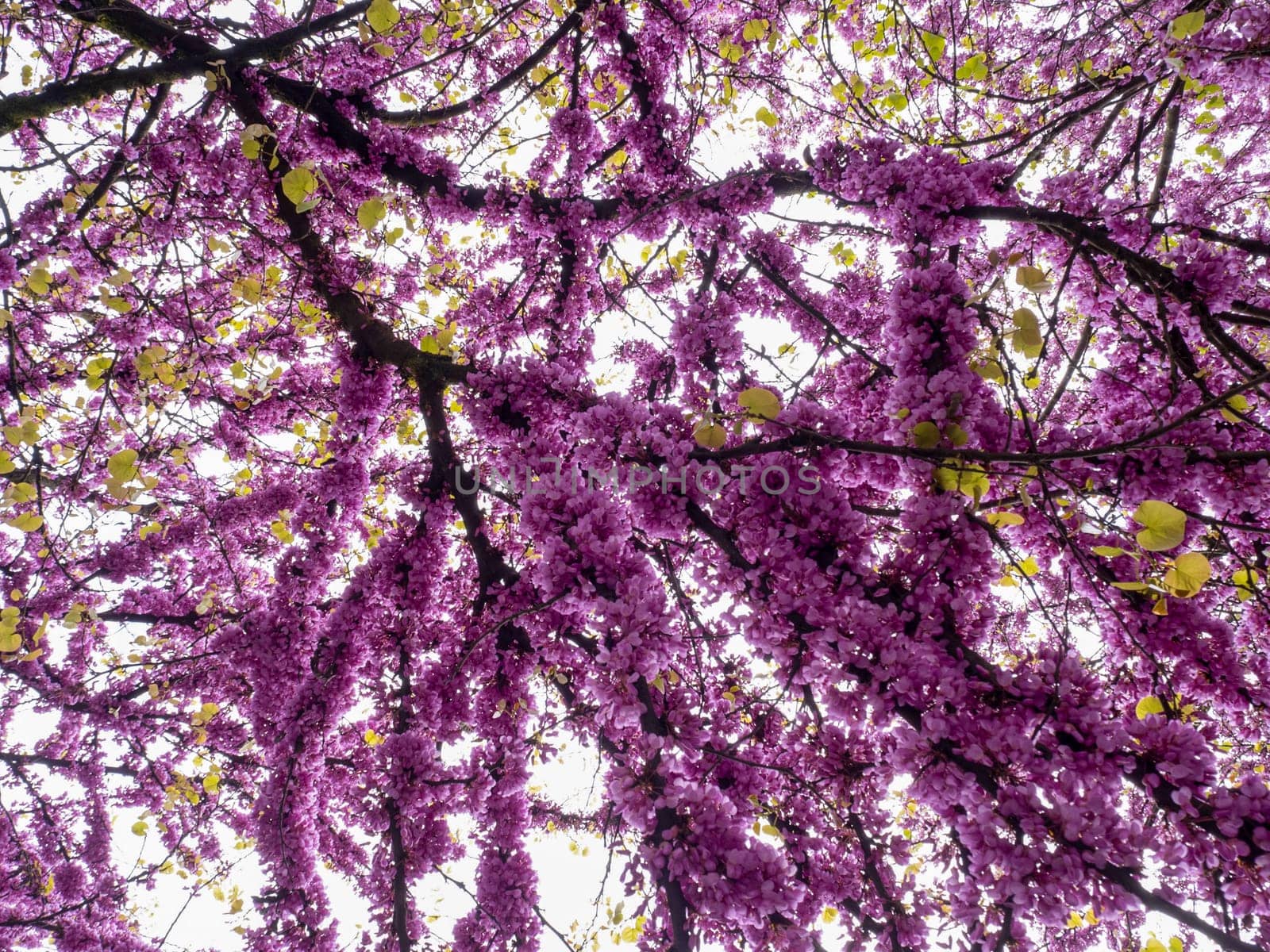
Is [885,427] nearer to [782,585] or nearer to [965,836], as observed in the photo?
[782,585]

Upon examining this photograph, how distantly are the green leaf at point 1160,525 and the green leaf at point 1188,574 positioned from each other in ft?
0.18

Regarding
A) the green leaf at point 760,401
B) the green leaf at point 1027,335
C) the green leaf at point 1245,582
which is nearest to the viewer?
the green leaf at point 1027,335

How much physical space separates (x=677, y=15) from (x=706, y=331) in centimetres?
304

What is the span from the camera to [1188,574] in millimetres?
1822

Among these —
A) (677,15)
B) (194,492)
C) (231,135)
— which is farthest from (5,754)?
(677,15)

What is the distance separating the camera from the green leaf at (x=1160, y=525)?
5.70 ft

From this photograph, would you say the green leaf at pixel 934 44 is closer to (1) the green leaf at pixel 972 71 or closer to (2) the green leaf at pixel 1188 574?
(1) the green leaf at pixel 972 71

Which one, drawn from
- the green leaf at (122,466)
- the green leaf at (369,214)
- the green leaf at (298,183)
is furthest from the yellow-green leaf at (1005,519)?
the green leaf at (122,466)

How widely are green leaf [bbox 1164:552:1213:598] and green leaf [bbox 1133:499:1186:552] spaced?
6 centimetres

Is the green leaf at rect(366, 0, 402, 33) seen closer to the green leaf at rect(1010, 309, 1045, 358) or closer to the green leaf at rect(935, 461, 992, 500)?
the green leaf at rect(1010, 309, 1045, 358)

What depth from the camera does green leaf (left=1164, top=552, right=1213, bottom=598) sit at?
1783mm

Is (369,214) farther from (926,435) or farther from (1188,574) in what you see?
(1188,574)

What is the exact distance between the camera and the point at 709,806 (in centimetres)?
247

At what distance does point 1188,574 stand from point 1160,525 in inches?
7.9
